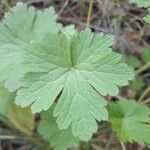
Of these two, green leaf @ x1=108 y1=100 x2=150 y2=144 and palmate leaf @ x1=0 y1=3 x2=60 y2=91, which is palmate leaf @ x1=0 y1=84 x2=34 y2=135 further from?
green leaf @ x1=108 y1=100 x2=150 y2=144

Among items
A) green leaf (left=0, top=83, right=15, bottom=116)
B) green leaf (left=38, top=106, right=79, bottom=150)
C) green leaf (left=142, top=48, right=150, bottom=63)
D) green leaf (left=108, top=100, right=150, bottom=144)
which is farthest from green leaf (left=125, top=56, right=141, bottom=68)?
green leaf (left=0, top=83, right=15, bottom=116)

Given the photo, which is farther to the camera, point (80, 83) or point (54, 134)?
point (54, 134)

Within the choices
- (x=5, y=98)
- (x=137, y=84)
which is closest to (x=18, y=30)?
(x=5, y=98)

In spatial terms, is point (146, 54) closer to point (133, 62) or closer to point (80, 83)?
point (133, 62)

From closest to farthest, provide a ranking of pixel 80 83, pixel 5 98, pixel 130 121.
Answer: pixel 80 83 < pixel 130 121 < pixel 5 98

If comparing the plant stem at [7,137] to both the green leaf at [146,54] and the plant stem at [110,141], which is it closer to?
the plant stem at [110,141]

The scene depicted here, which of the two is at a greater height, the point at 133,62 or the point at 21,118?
the point at 133,62

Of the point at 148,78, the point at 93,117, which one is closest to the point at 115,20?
the point at 148,78

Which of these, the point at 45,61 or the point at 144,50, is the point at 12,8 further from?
the point at 144,50
